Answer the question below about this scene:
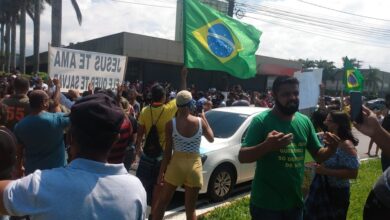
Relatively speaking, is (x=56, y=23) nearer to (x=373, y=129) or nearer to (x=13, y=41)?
(x=13, y=41)

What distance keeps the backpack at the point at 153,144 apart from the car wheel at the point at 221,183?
1817mm

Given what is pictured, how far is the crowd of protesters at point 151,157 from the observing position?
1.75 metres

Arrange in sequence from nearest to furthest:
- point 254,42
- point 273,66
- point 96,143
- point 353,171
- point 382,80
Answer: point 96,143
point 353,171
point 254,42
point 273,66
point 382,80

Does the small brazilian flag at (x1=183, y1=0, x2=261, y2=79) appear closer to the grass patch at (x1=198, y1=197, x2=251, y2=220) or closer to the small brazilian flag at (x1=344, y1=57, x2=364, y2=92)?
the grass patch at (x1=198, y1=197, x2=251, y2=220)

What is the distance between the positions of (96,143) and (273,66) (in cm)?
3644

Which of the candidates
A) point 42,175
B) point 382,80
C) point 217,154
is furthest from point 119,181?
point 382,80

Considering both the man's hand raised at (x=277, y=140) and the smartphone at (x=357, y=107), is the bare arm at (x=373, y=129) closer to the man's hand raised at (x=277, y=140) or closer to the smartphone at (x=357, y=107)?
the smartphone at (x=357, y=107)

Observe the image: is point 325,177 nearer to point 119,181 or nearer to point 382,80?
point 119,181

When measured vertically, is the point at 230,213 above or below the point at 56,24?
below

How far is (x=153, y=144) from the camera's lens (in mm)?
5555

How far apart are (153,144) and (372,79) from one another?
9289 cm

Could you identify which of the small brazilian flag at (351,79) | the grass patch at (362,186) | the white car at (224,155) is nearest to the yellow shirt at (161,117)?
the white car at (224,155)

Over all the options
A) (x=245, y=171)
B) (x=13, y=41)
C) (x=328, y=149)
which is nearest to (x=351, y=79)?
(x=245, y=171)

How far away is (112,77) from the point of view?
27.7ft
